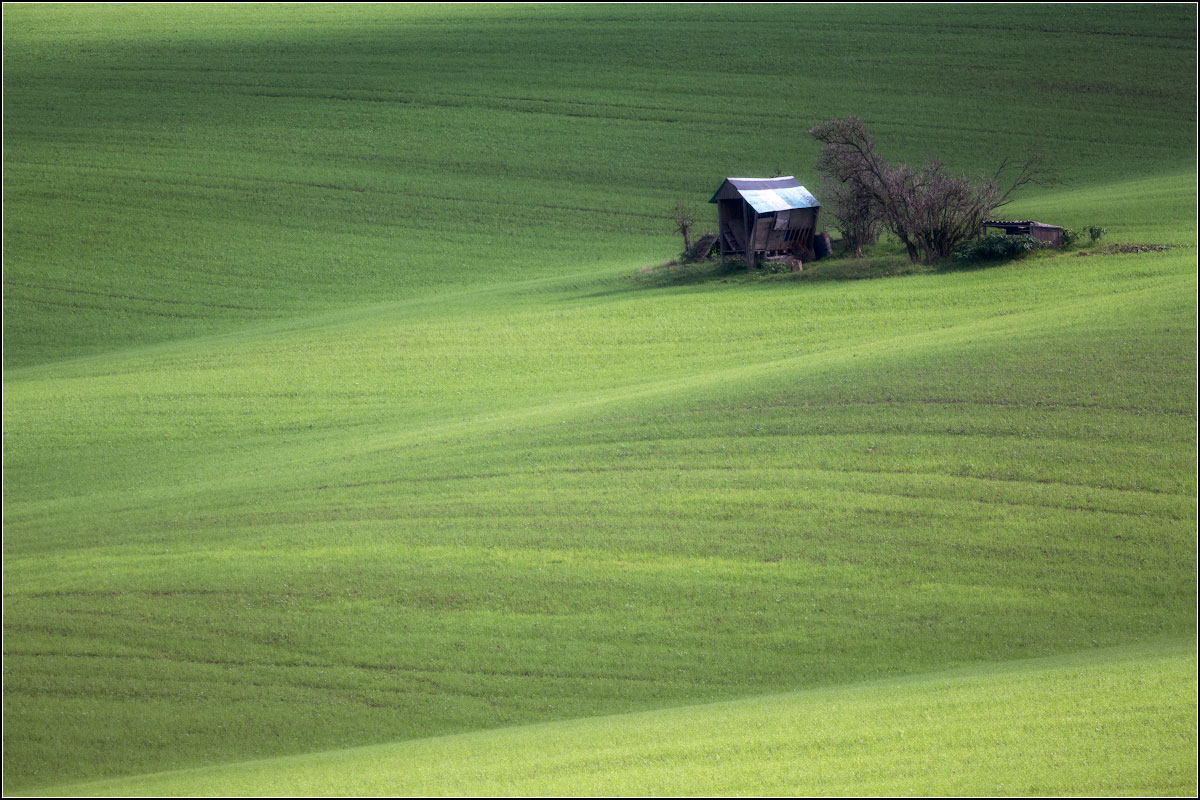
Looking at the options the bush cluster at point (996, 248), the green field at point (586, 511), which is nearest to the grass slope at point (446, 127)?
the green field at point (586, 511)

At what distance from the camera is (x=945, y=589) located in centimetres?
1725

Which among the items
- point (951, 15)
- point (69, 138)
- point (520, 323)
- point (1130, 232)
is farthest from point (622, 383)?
point (951, 15)

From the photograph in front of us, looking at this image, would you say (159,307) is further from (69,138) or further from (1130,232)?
(1130,232)

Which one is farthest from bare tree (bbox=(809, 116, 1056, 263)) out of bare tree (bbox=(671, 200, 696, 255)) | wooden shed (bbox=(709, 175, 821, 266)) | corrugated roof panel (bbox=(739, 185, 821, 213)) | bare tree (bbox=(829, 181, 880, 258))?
bare tree (bbox=(671, 200, 696, 255))

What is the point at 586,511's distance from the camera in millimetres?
20562

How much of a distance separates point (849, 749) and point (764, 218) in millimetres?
27333

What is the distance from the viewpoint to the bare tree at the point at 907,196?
34.2 metres

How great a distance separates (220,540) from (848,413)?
1333 centimetres

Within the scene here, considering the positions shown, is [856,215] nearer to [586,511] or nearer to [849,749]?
[586,511]

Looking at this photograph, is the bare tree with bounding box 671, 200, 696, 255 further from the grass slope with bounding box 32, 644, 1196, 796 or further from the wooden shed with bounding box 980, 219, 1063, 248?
the grass slope with bounding box 32, 644, 1196, 796

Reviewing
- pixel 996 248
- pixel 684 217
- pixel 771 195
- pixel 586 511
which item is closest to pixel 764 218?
pixel 771 195

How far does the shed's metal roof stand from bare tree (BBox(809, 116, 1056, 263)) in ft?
5.06

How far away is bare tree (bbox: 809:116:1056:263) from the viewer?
34.2 m

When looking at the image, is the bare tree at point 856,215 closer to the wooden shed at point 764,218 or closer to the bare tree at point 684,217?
the wooden shed at point 764,218
